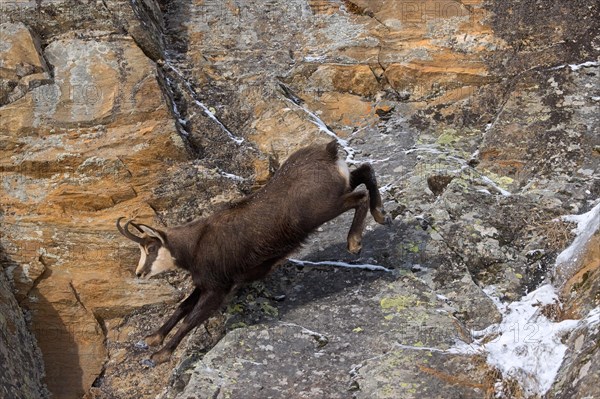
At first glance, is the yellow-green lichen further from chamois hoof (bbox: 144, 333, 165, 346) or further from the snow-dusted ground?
chamois hoof (bbox: 144, 333, 165, 346)

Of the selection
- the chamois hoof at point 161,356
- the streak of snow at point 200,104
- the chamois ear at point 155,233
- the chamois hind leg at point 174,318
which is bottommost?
the chamois hoof at point 161,356

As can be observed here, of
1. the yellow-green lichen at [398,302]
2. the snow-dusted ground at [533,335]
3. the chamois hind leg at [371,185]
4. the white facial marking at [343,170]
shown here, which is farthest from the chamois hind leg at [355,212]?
the snow-dusted ground at [533,335]

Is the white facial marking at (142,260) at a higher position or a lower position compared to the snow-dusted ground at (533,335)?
higher

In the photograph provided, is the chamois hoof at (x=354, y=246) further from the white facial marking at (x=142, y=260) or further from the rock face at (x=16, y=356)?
the rock face at (x=16, y=356)

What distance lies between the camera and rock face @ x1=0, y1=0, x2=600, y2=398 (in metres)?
6.28

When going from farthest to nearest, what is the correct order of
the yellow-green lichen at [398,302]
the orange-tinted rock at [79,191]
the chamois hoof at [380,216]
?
the orange-tinted rock at [79,191] → the chamois hoof at [380,216] → the yellow-green lichen at [398,302]

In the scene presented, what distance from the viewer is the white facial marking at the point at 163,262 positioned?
7012 millimetres

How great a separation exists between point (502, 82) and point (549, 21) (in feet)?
3.49

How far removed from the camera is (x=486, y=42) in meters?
9.20

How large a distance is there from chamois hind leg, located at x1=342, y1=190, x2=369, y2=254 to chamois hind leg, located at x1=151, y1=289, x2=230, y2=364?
1.24 metres

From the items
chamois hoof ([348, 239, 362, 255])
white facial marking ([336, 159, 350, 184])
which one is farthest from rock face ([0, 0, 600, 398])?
white facial marking ([336, 159, 350, 184])

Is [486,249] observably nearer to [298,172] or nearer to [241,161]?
[298,172]

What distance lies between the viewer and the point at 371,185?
7121 mm

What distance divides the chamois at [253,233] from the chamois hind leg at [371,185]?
41 millimetres
